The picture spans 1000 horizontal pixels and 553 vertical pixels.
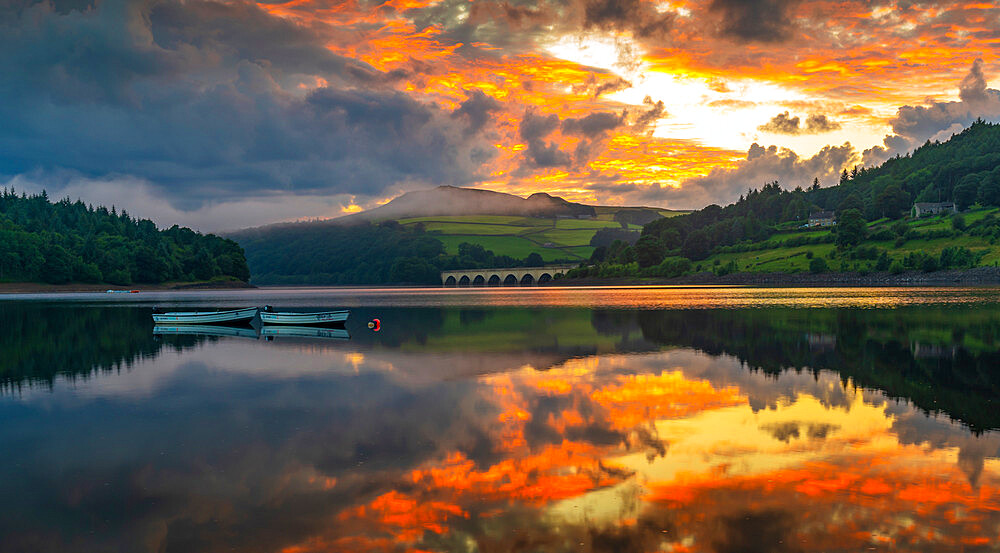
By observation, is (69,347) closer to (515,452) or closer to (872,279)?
(515,452)

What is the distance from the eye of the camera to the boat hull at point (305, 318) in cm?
6150

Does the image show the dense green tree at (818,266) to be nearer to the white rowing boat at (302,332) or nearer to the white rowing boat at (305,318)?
the white rowing boat at (305,318)

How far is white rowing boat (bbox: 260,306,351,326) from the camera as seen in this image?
61.5 meters

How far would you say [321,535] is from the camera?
11805mm

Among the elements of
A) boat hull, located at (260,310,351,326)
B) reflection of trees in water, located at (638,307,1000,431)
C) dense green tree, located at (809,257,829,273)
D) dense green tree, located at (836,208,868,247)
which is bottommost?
dense green tree, located at (809,257,829,273)

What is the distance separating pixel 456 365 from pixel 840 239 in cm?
17647

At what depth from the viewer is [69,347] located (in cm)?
4491

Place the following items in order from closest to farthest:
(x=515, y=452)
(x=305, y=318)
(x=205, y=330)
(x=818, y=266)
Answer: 1. (x=515, y=452)
2. (x=305, y=318)
3. (x=205, y=330)
4. (x=818, y=266)

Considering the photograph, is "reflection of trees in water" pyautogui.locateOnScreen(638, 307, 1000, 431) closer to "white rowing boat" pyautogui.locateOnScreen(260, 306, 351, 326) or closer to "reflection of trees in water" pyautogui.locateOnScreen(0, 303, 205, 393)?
Result: "white rowing boat" pyautogui.locateOnScreen(260, 306, 351, 326)

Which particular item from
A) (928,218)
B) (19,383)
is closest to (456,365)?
(19,383)

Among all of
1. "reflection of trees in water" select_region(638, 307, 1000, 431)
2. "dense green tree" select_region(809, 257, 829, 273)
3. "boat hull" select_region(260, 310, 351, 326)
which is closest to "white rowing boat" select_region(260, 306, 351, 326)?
Answer: "boat hull" select_region(260, 310, 351, 326)

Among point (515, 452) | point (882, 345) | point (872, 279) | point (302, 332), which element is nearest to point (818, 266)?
point (872, 279)

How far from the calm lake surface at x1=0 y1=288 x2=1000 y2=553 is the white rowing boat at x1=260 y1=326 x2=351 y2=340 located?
1662 cm

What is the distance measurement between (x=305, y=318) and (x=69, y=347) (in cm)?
2104
